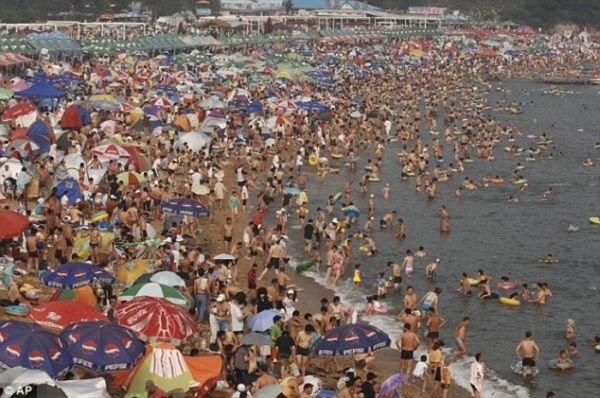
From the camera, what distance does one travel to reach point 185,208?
77.5 ft

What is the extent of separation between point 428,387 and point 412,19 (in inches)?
4571

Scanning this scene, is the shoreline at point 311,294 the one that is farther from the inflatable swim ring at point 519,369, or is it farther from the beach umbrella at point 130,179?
the beach umbrella at point 130,179

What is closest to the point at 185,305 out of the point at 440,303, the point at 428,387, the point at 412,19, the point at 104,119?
the point at 428,387

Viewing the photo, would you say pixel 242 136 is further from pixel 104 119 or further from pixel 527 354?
pixel 527 354

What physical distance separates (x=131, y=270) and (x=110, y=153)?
919 centimetres

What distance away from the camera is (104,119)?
38.7m

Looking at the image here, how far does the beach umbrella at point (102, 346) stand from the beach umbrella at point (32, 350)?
0.27 meters

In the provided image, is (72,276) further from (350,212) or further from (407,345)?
(350,212)

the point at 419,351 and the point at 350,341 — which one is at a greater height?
the point at 350,341

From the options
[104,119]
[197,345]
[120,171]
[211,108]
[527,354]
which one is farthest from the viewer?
[211,108]

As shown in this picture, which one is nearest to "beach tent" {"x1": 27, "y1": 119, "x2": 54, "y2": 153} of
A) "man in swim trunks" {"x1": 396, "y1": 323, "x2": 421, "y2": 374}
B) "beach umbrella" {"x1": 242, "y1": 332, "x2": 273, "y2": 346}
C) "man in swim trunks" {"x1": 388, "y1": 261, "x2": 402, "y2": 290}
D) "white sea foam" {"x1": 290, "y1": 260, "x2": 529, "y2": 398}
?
"white sea foam" {"x1": 290, "y1": 260, "x2": 529, "y2": 398}

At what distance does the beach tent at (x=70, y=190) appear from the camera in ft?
77.8

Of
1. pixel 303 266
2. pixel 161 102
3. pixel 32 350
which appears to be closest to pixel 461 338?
pixel 303 266

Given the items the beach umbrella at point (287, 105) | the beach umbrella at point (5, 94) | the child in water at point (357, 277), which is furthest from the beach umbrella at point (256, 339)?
the beach umbrella at point (287, 105)
